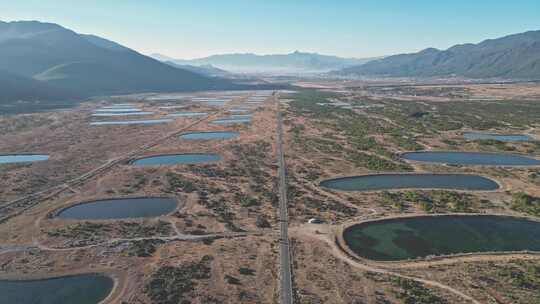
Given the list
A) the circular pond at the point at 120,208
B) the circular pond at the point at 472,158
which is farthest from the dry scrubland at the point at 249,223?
the circular pond at the point at 472,158

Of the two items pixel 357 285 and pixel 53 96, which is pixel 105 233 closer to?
pixel 357 285

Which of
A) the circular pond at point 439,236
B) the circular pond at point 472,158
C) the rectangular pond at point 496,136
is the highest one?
the rectangular pond at point 496,136

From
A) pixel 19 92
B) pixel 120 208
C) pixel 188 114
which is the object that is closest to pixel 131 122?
pixel 188 114

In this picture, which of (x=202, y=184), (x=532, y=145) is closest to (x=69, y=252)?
(x=202, y=184)

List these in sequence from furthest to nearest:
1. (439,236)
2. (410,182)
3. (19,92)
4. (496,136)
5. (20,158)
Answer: (19,92), (496,136), (20,158), (410,182), (439,236)

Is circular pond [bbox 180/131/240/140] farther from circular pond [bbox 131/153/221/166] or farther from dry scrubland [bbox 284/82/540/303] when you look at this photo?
circular pond [bbox 131/153/221/166]

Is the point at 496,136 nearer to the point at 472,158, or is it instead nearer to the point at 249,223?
the point at 472,158

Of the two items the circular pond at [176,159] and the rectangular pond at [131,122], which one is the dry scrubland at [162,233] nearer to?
the circular pond at [176,159]
